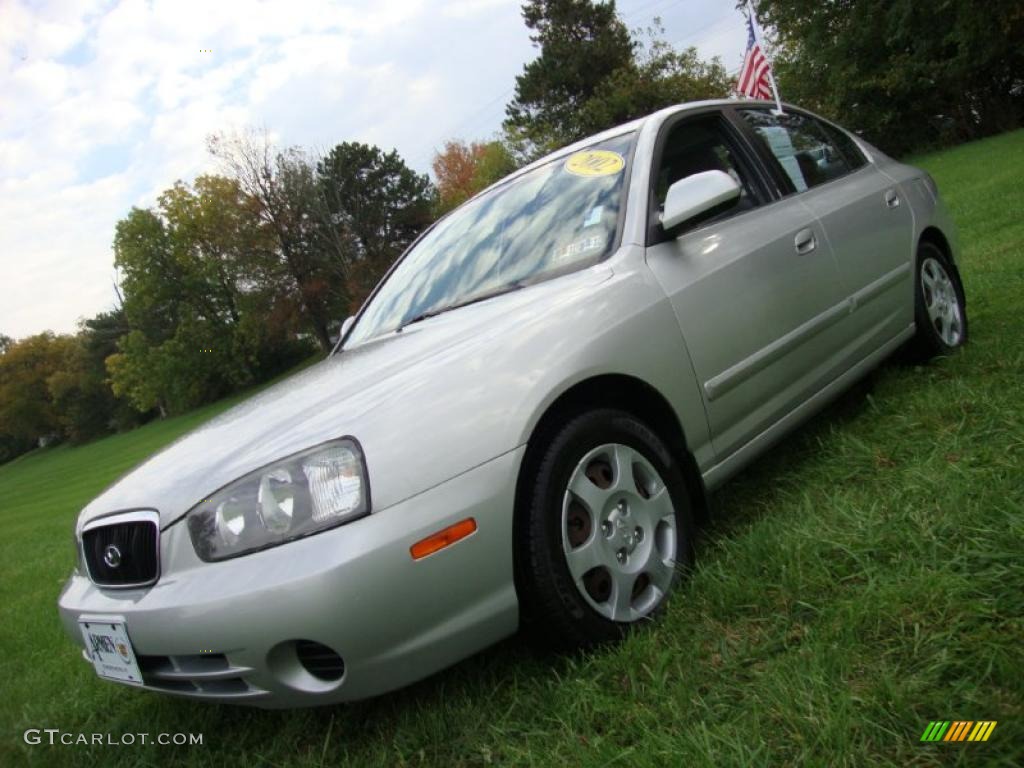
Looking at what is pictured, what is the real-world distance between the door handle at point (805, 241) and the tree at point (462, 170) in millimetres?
41123

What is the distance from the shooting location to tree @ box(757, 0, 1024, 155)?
1046 inches

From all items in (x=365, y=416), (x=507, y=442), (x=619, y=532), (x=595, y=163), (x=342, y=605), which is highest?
(x=595, y=163)

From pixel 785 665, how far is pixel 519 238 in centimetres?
174

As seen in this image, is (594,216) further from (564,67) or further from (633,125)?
(564,67)

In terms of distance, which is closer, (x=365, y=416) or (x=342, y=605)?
(x=342, y=605)

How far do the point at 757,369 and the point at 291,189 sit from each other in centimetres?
3972

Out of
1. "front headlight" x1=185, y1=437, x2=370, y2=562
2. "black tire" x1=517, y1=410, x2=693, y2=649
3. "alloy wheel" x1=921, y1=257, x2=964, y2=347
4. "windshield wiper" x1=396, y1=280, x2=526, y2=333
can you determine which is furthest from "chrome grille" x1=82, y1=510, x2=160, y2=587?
"alloy wheel" x1=921, y1=257, x2=964, y2=347

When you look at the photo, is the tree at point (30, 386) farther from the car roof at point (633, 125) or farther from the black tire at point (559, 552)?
the black tire at point (559, 552)

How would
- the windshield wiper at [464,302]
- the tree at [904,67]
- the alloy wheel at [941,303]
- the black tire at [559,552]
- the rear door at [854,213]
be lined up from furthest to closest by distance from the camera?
the tree at [904,67]
the alloy wheel at [941,303]
the rear door at [854,213]
the windshield wiper at [464,302]
the black tire at [559,552]

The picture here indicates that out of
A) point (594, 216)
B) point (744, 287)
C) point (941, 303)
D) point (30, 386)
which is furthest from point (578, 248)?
point (30, 386)

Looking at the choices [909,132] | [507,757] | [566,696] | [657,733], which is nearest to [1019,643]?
[657,733]

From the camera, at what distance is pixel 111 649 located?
198 cm

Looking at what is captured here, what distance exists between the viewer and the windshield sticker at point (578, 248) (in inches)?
102

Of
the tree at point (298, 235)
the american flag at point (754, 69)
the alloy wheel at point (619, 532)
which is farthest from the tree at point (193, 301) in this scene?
the alloy wheel at point (619, 532)
